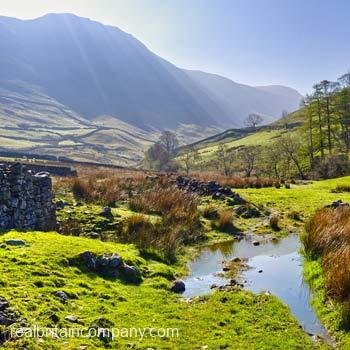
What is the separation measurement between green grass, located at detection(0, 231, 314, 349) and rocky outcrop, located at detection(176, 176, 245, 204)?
15.2 metres

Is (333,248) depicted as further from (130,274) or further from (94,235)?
(94,235)

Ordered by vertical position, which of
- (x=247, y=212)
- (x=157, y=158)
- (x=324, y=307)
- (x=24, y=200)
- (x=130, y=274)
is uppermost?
(x=157, y=158)

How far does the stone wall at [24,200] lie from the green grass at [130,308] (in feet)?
5.31

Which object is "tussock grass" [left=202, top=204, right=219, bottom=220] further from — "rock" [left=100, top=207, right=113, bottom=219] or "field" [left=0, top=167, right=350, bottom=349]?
"rock" [left=100, top=207, right=113, bottom=219]

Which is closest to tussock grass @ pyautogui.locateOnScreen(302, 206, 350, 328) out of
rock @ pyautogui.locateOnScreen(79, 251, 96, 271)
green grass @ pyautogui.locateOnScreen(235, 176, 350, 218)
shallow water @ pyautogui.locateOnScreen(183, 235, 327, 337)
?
shallow water @ pyautogui.locateOnScreen(183, 235, 327, 337)

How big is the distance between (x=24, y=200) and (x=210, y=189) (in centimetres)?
1643

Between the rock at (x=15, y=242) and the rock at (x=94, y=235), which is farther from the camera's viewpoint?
the rock at (x=94, y=235)

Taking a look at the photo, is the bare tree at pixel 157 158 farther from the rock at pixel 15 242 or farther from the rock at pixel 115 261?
the rock at pixel 15 242

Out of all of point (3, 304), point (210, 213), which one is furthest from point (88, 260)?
point (210, 213)

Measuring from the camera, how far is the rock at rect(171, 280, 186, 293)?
12953 mm

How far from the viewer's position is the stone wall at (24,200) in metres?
15.0

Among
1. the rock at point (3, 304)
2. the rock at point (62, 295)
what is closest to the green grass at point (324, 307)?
the rock at point (62, 295)

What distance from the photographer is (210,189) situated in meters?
30.4

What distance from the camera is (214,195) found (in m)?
28.8
